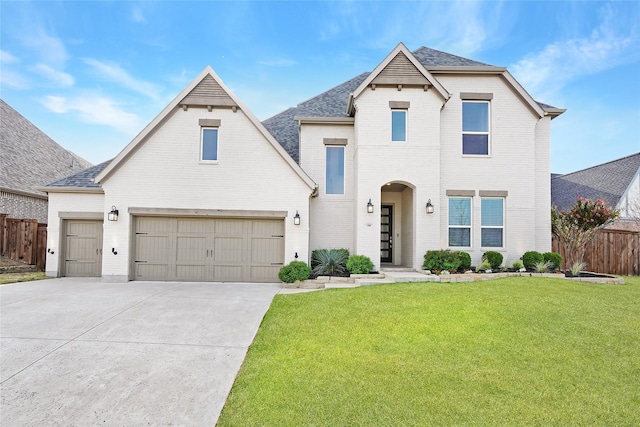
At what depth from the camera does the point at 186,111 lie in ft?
37.9

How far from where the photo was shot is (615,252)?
13.6 metres

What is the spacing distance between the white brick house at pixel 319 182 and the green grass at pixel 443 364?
4559 millimetres

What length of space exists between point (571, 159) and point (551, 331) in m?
30.7

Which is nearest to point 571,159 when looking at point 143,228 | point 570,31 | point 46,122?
point 570,31

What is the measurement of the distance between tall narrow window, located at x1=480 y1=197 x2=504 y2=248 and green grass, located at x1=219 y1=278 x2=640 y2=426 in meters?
4.75

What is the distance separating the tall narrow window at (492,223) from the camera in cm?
1247

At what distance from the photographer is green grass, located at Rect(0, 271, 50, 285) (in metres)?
10.8

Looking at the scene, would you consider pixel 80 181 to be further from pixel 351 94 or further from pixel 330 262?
pixel 351 94

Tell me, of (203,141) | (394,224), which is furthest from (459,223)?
(203,141)

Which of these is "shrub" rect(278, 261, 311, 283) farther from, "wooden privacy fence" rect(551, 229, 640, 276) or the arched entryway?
"wooden privacy fence" rect(551, 229, 640, 276)

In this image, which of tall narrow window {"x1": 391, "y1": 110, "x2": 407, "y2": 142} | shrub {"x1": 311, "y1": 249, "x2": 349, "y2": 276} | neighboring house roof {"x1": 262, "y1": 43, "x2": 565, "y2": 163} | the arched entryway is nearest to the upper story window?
neighboring house roof {"x1": 262, "y1": 43, "x2": 565, "y2": 163}

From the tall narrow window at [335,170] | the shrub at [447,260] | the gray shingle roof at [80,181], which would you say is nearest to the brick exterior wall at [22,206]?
the gray shingle roof at [80,181]

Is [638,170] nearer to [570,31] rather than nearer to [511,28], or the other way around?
[570,31]

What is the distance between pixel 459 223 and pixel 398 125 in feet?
14.8
